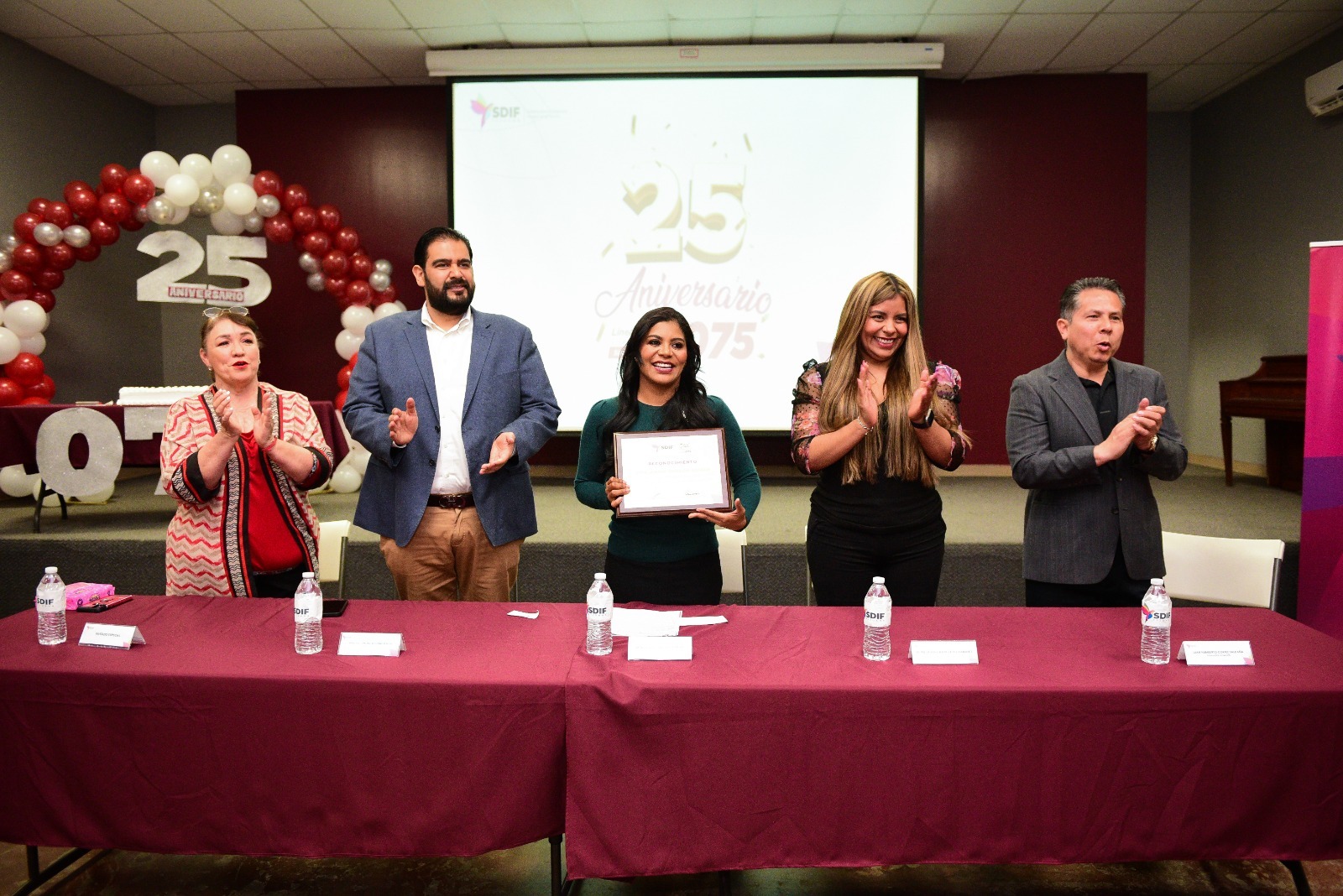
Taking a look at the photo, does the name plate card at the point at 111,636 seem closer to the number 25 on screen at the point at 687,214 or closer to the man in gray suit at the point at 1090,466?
the man in gray suit at the point at 1090,466

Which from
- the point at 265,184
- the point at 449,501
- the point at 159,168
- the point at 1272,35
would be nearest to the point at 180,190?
the point at 159,168

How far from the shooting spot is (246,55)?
21.0 feet

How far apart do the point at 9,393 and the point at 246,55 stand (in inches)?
116

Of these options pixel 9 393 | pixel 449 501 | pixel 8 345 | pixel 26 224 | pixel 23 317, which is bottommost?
pixel 449 501

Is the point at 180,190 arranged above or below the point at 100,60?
below

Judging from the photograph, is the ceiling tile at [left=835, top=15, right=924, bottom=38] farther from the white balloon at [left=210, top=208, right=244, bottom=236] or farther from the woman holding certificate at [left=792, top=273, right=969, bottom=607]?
the white balloon at [left=210, top=208, right=244, bottom=236]

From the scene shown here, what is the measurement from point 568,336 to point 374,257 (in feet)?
6.40

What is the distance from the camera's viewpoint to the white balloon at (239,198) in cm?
580

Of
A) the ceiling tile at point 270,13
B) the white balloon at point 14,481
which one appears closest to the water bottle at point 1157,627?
the ceiling tile at point 270,13

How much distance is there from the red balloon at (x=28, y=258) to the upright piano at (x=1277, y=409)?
7.96 meters

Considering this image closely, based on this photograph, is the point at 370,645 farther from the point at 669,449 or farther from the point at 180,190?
the point at 180,190

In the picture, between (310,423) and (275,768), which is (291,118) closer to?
(310,423)

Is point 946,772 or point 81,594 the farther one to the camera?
point 81,594

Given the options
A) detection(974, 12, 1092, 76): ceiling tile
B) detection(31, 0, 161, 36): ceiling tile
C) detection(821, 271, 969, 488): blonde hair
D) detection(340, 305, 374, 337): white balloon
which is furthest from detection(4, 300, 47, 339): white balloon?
detection(974, 12, 1092, 76): ceiling tile
